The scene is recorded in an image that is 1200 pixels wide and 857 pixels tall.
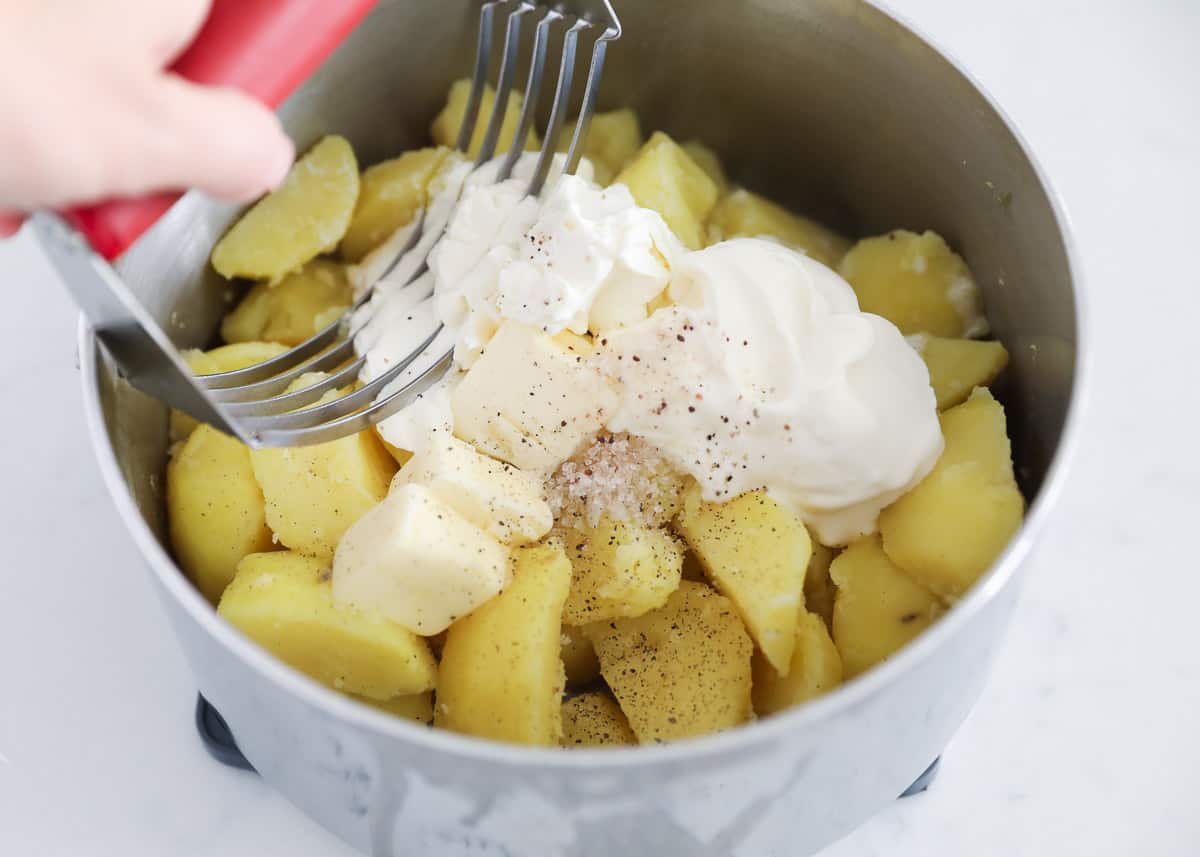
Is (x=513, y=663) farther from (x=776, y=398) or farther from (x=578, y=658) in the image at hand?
(x=776, y=398)

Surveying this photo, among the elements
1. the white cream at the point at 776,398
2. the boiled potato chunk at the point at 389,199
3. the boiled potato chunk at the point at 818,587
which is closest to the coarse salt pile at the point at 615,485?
the white cream at the point at 776,398

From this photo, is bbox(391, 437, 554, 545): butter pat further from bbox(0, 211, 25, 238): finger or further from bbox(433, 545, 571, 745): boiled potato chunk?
bbox(0, 211, 25, 238): finger

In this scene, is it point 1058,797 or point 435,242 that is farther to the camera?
point 435,242

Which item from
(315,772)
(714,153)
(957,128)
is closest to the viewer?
(315,772)

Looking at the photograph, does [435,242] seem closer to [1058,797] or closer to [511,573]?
[511,573]

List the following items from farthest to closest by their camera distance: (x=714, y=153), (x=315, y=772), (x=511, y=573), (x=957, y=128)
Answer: (x=714, y=153)
(x=957, y=128)
(x=511, y=573)
(x=315, y=772)

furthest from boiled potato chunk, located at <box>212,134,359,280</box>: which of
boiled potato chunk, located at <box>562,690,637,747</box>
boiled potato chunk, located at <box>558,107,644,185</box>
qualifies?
boiled potato chunk, located at <box>562,690,637,747</box>

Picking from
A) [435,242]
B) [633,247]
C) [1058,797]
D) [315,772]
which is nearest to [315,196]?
[435,242]
